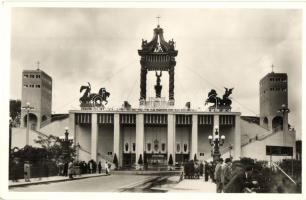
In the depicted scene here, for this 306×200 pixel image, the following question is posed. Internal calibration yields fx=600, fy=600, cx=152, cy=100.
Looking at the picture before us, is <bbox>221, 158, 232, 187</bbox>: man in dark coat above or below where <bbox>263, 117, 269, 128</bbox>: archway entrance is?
below

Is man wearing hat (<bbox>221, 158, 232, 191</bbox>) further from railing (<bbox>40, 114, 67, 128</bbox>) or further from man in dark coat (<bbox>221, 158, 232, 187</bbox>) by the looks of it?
railing (<bbox>40, 114, 67, 128</bbox>)

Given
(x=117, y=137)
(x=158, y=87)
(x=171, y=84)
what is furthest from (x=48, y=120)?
(x=171, y=84)

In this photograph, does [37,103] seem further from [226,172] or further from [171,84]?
[226,172]

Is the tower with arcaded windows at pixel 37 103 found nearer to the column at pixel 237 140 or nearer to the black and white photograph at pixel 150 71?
the black and white photograph at pixel 150 71

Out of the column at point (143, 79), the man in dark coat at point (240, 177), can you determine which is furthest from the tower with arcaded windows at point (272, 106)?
the man in dark coat at point (240, 177)

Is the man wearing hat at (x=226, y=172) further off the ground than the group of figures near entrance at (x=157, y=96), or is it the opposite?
the group of figures near entrance at (x=157, y=96)

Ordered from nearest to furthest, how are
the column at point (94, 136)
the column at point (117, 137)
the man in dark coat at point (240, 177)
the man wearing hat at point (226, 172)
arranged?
the man in dark coat at point (240, 177) → the man wearing hat at point (226, 172) → the column at point (94, 136) → the column at point (117, 137)

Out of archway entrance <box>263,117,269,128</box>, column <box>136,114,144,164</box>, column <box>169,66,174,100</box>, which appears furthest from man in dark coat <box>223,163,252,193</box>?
column <box>136,114,144,164</box>

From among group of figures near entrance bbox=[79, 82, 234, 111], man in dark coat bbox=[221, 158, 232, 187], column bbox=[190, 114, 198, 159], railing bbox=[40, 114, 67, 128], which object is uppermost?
group of figures near entrance bbox=[79, 82, 234, 111]

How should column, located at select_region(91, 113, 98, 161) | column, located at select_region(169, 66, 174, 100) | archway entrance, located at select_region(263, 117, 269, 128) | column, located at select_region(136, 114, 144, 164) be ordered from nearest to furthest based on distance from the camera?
column, located at select_region(169, 66, 174, 100)
archway entrance, located at select_region(263, 117, 269, 128)
column, located at select_region(91, 113, 98, 161)
column, located at select_region(136, 114, 144, 164)

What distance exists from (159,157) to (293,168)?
33.2m

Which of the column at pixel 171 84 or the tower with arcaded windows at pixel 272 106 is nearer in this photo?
the tower with arcaded windows at pixel 272 106

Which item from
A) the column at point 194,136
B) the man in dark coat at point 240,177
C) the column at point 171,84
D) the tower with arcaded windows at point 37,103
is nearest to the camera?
the man in dark coat at point 240,177

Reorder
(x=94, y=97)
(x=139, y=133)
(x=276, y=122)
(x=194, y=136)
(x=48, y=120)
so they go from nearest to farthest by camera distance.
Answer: (x=94, y=97) < (x=276, y=122) < (x=48, y=120) < (x=194, y=136) < (x=139, y=133)
